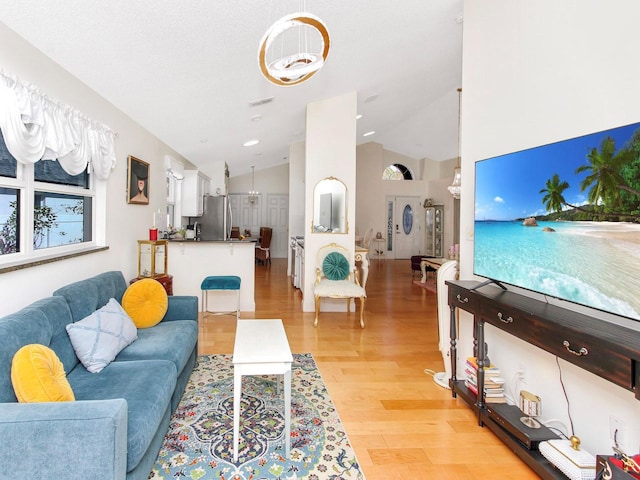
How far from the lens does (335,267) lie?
527 cm

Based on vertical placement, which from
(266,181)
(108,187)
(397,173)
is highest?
(397,173)

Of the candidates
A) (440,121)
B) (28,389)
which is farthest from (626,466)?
(440,121)

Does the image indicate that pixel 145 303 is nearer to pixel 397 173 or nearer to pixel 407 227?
pixel 407 227

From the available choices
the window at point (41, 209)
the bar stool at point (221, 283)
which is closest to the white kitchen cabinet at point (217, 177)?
the bar stool at point (221, 283)

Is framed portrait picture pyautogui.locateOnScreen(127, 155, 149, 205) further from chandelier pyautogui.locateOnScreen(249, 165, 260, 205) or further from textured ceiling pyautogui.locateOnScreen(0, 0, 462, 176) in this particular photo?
chandelier pyautogui.locateOnScreen(249, 165, 260, 205)

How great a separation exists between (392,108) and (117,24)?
5200 millimetres

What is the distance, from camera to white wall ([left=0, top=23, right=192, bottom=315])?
218 centimetres

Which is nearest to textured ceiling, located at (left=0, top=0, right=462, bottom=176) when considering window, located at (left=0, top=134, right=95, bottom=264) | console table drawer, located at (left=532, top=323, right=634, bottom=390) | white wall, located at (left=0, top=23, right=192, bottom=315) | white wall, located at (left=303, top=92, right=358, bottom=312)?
white wall, located at (left=0, top=23, right=192, bottom=315)

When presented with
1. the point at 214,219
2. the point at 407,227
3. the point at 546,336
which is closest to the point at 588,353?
the point at 546,336

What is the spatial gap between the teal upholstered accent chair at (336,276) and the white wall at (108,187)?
2.22m

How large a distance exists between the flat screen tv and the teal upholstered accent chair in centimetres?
246

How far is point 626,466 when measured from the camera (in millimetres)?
1498

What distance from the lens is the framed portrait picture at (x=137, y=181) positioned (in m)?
3.99

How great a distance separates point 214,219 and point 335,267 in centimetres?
323
